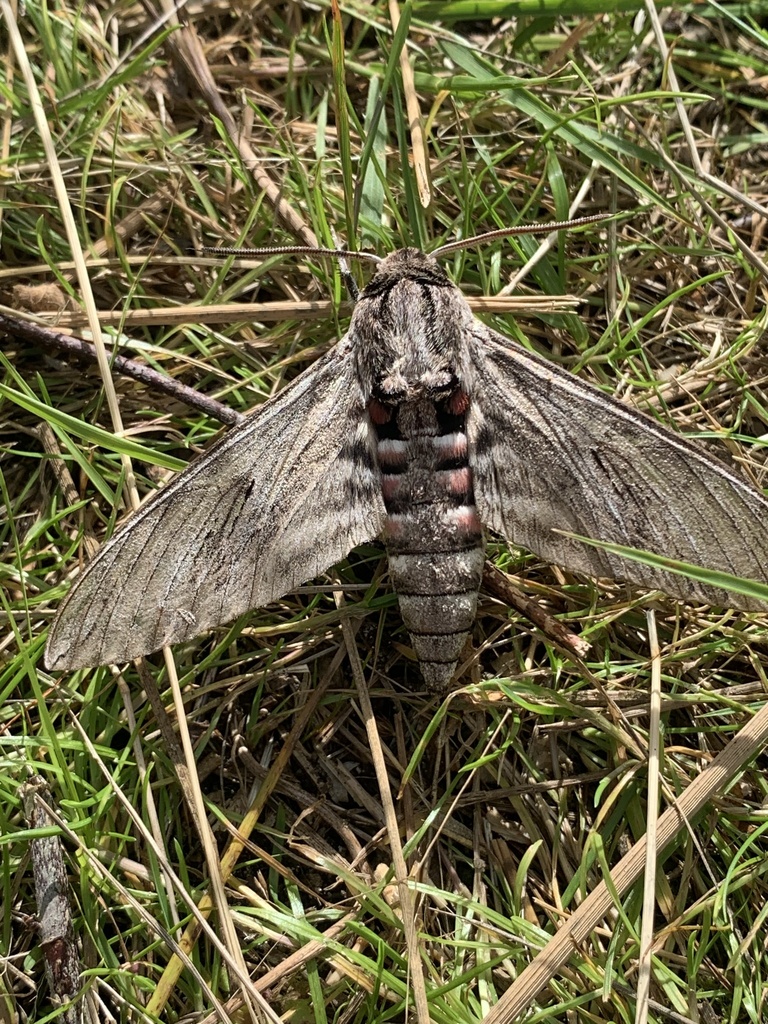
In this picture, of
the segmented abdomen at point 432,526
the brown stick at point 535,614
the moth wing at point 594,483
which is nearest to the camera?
the moth wing at point 594,483

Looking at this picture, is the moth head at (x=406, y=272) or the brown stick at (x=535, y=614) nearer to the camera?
the moth head at (x=406, y=272)

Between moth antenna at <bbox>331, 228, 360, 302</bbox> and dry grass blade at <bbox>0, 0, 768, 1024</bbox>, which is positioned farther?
moth antenna at <bbox>331, 228, 360, 302</bbox>

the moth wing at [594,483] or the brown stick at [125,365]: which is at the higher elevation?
the brown stick at [125,365]

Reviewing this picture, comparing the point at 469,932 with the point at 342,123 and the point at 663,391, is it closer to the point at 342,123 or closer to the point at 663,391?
the point at 663,391

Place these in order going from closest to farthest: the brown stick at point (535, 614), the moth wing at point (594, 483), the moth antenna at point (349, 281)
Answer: the moth wing at point (594, 483) → the brown stick at point (535, 614) → the moth antenna at point (349, 281)

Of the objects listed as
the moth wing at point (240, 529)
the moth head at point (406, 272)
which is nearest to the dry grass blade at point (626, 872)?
the moth wing at point (240, 529)

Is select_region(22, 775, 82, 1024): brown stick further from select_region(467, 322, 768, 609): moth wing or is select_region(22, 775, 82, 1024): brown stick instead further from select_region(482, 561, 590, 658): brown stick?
select_region(467, 322, 768, 609): moth wing

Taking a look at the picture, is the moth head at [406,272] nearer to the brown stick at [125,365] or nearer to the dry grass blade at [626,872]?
the brown stick at [125,365]

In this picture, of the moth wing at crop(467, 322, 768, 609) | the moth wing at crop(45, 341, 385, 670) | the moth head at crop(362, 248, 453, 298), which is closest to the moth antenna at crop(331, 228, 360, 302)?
the moth head at crop(362, 248, 453, 298)

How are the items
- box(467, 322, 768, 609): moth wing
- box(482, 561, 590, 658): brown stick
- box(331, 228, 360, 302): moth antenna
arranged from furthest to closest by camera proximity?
box(331, 228, 360, 302): moth antenna < box(482, 561, 590, 658): brown stick < box(467, 322, 768, 609): moth wing
